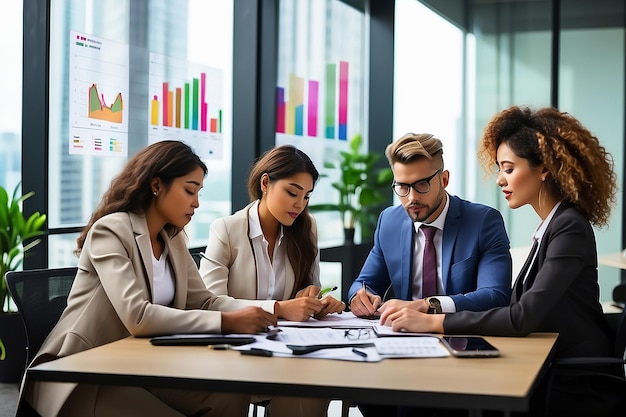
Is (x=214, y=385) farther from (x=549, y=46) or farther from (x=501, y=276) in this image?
(x=549, y=46)

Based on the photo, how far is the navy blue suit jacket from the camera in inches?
116

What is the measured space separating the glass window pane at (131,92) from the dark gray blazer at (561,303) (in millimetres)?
2806

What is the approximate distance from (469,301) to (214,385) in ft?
4.14

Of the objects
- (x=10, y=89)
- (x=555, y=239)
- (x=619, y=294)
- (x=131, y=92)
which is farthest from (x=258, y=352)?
(x=619, y=294)

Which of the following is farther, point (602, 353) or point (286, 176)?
point (286, 176)

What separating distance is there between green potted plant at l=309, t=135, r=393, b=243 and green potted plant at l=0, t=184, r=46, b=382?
3.40 metres

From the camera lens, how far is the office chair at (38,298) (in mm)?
2379

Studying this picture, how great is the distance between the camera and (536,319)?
239 centimetres

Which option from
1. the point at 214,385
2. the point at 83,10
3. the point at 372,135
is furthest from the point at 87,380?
the point at 372,135

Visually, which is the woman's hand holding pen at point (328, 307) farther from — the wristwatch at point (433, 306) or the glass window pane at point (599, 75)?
the glass window pane at point (599, 75)

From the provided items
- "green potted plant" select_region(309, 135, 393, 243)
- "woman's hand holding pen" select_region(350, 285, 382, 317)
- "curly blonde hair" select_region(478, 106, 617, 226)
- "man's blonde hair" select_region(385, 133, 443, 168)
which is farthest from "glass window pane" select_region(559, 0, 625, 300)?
"woman's hand holding pen" select_region(350, 285, 382, 317)

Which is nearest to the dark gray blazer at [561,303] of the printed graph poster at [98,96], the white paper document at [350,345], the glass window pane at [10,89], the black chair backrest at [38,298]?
the white paper document at [350,345]

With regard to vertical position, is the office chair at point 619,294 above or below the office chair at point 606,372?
below

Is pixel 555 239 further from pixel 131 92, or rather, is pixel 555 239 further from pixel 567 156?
pixel 131 92
